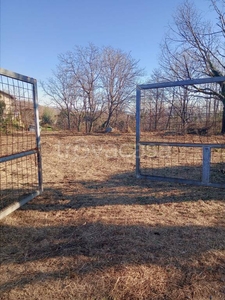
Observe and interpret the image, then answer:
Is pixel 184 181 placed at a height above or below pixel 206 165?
below

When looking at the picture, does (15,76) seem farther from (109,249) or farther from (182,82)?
(182,82)

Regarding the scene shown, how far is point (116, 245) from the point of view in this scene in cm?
177

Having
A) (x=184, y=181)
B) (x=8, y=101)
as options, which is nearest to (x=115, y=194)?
(x=184, y=181)

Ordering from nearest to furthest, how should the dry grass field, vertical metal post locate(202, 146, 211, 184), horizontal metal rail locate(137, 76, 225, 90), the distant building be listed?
the dry grass field → the distant building → horizontal metal rail locate(137, 76, 225, 90) → vertical metal post locate(202, 146, 211, 184)

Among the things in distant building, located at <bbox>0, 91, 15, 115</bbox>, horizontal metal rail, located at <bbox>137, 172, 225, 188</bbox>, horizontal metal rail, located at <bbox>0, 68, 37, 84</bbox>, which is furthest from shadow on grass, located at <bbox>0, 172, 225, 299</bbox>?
horizontal metal rail, located at <bbox>0, 68, 37, 84</bbox>

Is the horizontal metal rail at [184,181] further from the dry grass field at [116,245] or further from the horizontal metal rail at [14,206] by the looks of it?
the horizontal metal rail at [14,206]

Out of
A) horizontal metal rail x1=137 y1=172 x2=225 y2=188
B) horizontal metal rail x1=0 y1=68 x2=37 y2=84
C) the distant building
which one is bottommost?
horizontal metal rail x1=137 y1=172 x2=225 y2=188

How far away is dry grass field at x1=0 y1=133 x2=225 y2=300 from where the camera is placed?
131 cm

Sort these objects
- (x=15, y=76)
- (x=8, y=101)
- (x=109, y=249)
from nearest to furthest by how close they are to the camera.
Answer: (x=109, y=249) < (x=15, y=76) < (x=8, y=101)

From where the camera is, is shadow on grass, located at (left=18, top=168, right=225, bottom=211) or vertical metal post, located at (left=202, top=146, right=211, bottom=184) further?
vertical metal post, located at (left=202, top=146, right=211, bottom=184)

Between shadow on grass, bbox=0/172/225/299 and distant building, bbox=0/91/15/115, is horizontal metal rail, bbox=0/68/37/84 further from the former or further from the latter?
shadow on grass, bbox=0/172/225/299

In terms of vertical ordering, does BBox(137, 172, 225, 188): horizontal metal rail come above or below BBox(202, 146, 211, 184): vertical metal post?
below

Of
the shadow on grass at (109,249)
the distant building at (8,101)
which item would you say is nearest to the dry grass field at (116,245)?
the shadow on grass at (109,249)

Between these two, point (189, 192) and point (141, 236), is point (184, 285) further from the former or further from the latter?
point (189, 192)
